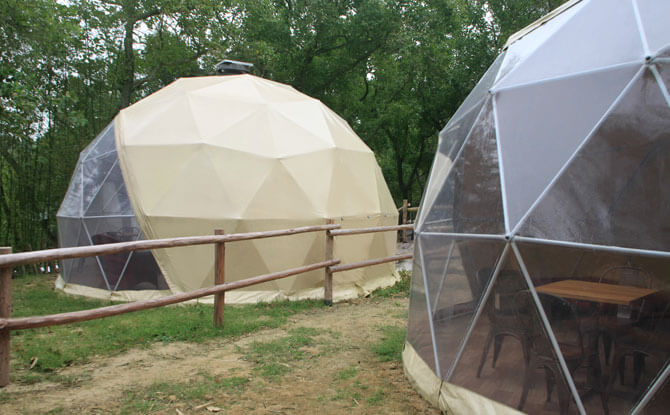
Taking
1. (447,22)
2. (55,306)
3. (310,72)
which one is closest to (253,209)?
(55,306)

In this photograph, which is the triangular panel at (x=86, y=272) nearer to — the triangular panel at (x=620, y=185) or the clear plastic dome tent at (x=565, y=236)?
the clear plastic dome tent at (x=565, y=236)

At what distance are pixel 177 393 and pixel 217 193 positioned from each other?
14.4ft

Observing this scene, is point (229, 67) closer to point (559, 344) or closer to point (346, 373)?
point (346, 373)

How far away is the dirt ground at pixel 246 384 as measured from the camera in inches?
174

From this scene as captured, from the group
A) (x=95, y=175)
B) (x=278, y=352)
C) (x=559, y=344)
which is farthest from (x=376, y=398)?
(x=95, y=175)

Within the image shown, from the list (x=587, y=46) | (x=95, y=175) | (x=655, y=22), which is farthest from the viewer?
(x=95, y=175)

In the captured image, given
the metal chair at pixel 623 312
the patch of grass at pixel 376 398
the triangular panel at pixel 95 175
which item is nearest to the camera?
the metal chair at pixel 623 312

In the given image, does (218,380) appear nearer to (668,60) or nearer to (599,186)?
(599,186)

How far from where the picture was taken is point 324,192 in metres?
9.32

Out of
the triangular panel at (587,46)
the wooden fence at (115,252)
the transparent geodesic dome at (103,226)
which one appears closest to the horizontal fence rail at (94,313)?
the wooden fence at (115,252)

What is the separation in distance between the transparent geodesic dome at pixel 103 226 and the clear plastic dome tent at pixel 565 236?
5.71 metres

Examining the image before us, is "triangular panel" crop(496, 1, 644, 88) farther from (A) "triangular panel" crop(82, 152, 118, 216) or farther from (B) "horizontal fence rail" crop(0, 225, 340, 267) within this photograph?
(A) "triangular panel" crop(82, 152, 118, 216)

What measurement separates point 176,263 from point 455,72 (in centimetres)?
1607

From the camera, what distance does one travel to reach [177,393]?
4711mm
